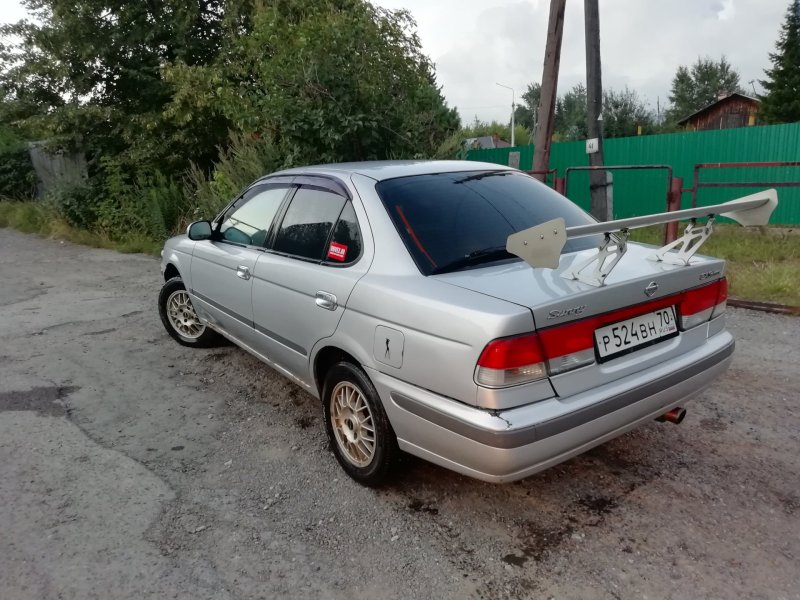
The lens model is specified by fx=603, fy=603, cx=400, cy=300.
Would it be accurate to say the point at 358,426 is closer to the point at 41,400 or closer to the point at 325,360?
the point at 325,360

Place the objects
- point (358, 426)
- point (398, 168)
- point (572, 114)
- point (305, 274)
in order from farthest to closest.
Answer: point (572, 114) → point (398, 168) → point (305, 274) → point (358, 426)

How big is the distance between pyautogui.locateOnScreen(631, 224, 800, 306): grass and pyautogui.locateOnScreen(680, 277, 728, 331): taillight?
355 cm

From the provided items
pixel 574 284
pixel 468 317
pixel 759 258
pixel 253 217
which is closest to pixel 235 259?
pixel 253 217

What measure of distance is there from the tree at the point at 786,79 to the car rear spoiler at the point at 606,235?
39571 millimetres

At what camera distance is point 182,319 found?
5379 millimetres

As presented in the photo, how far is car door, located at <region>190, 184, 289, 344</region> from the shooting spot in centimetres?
393

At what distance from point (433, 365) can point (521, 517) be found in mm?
934

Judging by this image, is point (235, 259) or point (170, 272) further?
point (170, 272)

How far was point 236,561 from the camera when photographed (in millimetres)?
2543

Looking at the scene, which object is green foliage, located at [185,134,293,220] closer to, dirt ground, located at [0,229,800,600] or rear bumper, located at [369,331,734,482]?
dirt ground, located at [0,229,800,600]

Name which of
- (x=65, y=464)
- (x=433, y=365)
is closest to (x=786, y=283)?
(x=433, y=365)

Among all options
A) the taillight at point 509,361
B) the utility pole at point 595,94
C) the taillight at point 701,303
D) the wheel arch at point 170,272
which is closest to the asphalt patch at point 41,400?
the wheel arch at point 170,272

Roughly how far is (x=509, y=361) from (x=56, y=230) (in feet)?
47.3

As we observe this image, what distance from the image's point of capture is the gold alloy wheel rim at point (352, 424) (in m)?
3.00
